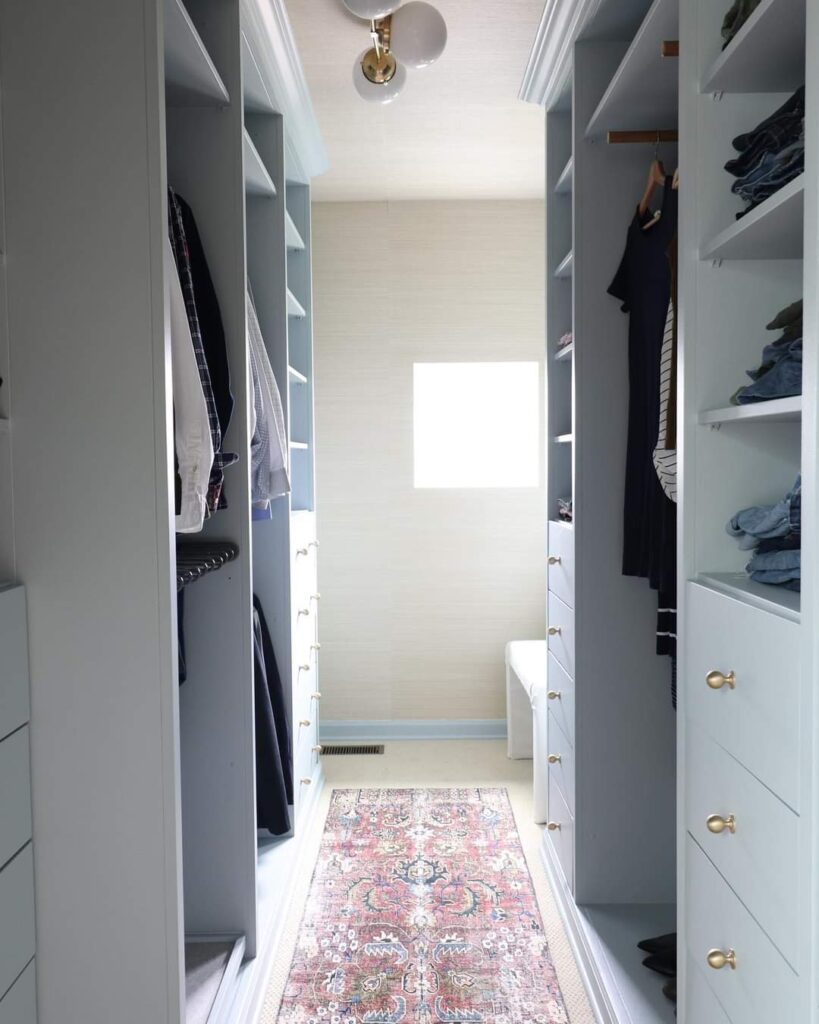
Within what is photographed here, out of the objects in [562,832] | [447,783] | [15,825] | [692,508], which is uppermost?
[692,508]

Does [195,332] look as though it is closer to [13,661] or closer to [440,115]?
[13,661]

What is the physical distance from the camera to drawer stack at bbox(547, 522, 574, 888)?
7.96 ft

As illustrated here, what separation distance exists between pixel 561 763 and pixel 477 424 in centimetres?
201

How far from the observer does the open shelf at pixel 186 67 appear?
1615mm

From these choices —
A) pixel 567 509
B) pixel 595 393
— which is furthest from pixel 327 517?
pixel 595 393

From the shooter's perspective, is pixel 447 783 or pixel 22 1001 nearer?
pixel 22 1001

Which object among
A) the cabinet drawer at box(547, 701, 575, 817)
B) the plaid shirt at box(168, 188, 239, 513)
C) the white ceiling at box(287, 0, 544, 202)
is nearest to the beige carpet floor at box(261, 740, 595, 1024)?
the cabinet drawer at box(547, 701, 575, 817)

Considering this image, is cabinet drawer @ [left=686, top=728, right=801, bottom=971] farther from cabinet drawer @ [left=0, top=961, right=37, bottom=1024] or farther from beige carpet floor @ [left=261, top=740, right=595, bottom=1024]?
cabinet drawer @ [left=0, top=961, right=37, bottom=1024]

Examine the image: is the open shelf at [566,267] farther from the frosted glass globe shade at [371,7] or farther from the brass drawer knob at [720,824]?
the brass drawer knob at [720,824]

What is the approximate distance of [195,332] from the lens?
70.3 inches

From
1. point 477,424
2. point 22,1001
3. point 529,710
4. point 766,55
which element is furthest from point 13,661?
point 477,424

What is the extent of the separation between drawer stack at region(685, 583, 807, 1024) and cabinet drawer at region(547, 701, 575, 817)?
3.15ft

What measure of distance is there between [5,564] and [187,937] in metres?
1.24

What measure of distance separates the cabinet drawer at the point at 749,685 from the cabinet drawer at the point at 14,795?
110 cm
